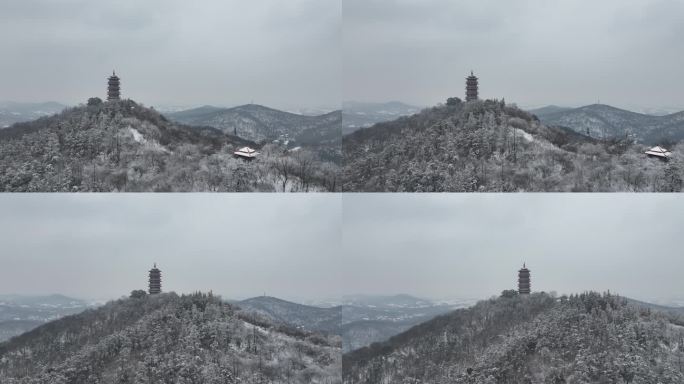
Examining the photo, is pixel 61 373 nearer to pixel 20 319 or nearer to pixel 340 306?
pixel 20 319

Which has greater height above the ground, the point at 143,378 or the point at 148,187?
the point at 148,187

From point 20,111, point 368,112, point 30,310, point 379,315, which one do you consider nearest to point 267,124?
point 368,112

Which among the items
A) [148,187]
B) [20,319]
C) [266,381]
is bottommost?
[266,381]

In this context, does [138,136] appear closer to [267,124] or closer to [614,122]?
[267,124]

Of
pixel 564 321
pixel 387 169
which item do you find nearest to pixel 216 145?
pixel 387 169

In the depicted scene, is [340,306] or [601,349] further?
[340,306]

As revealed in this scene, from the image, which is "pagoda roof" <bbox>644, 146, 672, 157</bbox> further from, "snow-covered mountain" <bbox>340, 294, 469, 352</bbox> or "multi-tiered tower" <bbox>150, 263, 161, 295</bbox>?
"multi-tiered tower" <bbox>150, 263, 161, 295</bbox>
